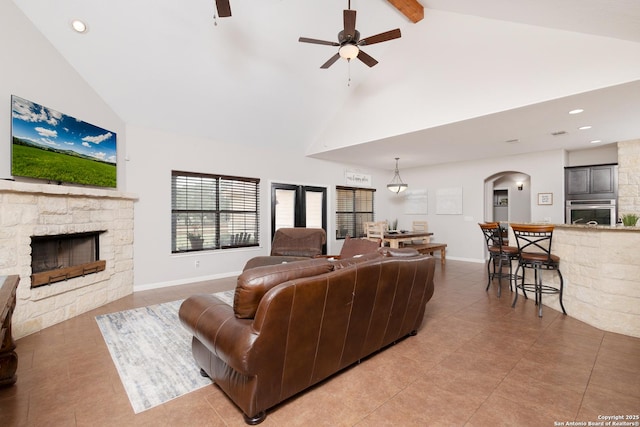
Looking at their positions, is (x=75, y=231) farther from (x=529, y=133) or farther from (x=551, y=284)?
(x=529, y=133)

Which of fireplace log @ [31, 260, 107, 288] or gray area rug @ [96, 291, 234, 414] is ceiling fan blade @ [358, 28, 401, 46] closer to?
gray area rug @ [96, 291, 234, 414]

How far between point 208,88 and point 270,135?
156 centimetres

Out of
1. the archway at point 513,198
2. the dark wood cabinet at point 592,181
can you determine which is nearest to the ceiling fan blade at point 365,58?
the dark wood cabinet at point 592,181

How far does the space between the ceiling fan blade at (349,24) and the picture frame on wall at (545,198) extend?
5.74 m

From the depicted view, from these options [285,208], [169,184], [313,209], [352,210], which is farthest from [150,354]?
[352,210]

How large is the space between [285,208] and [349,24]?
161 inches

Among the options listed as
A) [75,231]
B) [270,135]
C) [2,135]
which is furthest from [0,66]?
[270,135]

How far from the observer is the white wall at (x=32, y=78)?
2.86 meters

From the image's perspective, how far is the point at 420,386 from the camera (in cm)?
201

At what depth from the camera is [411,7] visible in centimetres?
414

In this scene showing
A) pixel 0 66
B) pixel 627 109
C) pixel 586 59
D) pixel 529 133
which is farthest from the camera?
pixel 529 133

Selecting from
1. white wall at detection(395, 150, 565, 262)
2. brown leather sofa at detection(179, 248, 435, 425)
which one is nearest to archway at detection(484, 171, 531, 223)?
white wall at detection(395, 150, 565, 262)

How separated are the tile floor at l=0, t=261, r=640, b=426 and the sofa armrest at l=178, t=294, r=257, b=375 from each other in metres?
0.45

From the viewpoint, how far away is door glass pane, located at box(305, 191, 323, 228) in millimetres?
6906
